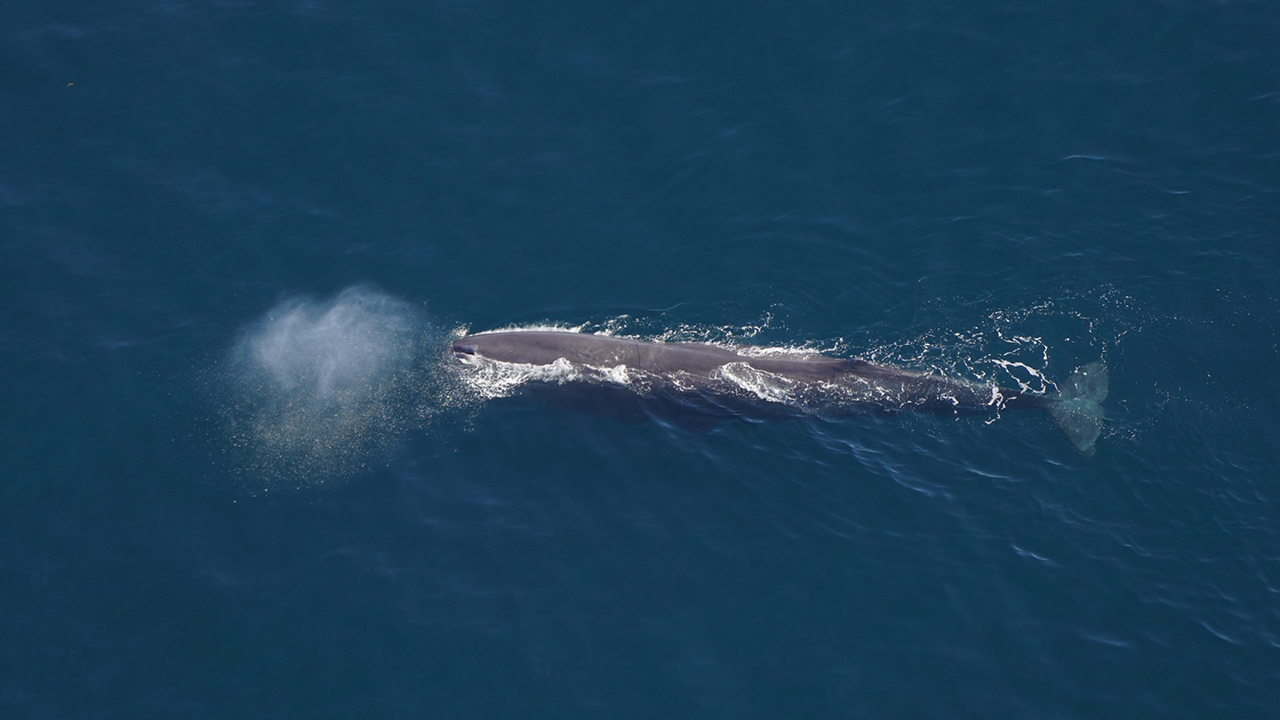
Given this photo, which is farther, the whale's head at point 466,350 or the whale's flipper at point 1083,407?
the whale's head at point 466,350

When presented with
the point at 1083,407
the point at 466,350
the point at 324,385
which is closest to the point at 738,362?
the point at 466,350

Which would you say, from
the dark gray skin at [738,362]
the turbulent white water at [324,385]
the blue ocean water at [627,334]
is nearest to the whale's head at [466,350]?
the dark gray skin at [738,362]

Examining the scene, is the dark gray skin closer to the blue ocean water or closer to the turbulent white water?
the blue ocean water

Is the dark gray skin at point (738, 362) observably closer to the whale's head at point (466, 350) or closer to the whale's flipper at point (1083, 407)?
the whale's head at point (466, 350)

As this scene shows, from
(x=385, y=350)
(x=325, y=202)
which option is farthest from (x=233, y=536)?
(x=325, y=202)

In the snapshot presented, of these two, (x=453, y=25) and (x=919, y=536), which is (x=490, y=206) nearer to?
(x=453, y=25)

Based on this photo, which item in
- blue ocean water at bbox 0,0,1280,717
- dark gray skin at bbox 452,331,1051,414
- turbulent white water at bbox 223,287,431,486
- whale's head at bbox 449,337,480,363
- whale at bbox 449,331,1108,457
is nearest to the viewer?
blue ocean water at bbox 0,0,1280,717

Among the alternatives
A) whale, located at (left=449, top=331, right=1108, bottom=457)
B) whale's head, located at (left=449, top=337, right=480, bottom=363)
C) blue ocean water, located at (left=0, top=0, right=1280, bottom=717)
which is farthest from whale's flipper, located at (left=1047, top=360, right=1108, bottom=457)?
whale's head, located at (left=449, top=337, right=480, bottom=363)

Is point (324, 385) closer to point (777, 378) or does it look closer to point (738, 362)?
point (738, 362)

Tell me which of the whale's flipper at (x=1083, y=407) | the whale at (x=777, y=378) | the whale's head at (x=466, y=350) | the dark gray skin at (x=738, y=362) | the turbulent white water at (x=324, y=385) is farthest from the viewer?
the whale's head at (x=466, y=350)
